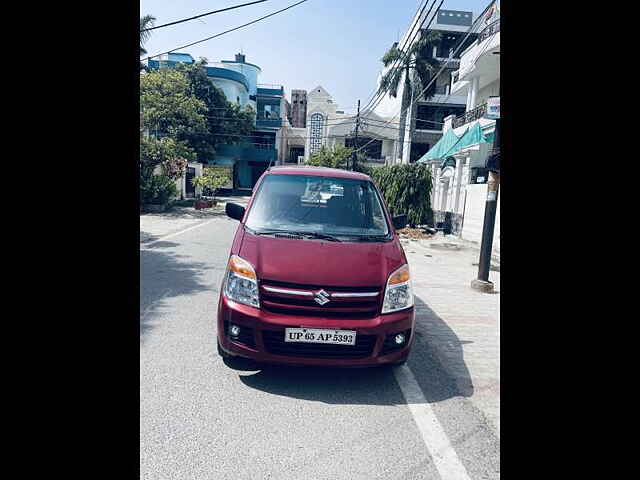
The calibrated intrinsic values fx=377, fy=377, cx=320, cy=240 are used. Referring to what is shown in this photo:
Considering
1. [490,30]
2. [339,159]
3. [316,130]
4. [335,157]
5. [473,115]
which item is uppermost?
[316,130]

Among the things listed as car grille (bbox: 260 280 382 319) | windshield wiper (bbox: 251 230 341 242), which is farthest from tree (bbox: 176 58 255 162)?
car grille (bbox: 260 280 382 319)

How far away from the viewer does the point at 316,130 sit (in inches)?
1645

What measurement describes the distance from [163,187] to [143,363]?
17806mm

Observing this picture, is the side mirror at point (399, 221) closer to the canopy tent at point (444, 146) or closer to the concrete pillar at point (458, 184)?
the canopy tent at point (444, 146)

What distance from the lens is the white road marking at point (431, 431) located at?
2262mm

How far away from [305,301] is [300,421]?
2.76ft

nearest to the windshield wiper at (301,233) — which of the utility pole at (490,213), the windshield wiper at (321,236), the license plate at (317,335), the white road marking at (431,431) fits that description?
the windshield wiper at (321,236)

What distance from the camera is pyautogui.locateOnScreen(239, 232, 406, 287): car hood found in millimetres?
2957

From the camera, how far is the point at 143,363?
3404 mm

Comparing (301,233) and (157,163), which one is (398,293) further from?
(157,163)

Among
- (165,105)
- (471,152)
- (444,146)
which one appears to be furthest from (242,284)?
(165,105)

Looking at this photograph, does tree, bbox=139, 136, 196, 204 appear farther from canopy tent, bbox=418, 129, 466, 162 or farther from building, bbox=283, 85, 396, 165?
building, bbox=283, 85, 396, 165
